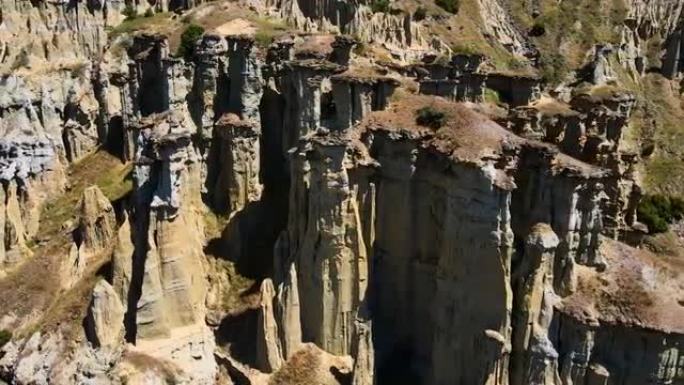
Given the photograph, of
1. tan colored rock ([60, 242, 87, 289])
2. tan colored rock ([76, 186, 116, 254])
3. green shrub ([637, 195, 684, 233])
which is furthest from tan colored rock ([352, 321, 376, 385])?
green shrub ([637, 195, 684, 233])

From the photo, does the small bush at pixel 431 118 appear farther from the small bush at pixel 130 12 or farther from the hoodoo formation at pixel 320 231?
the small bush at pixel 130 12

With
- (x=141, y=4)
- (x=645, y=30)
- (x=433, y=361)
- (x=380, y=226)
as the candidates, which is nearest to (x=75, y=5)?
(x=141, y=4)

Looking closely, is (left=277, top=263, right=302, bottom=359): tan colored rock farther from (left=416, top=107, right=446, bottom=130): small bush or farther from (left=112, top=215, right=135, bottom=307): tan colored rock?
(left=416, top=107, right=446, bottom=130): small bush

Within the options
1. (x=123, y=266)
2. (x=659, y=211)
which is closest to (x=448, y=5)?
(x=659, y=211)

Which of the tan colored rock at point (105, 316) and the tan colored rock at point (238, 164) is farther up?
the tan colored rock at point (238, 164)

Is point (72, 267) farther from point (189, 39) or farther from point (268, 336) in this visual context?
point (189, 39)

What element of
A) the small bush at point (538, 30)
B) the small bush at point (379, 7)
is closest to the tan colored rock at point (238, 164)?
the small bush at point (379, 7)
